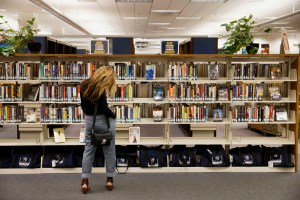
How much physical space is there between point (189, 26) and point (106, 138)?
1268 cm

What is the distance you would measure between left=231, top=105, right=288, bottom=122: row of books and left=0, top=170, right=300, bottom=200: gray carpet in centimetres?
82

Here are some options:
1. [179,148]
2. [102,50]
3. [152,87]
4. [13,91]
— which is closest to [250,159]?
[179,148]

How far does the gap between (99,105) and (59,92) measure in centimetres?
135

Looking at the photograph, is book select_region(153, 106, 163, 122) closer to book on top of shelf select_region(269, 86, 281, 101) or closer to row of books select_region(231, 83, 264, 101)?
row of books select_region(231, 83, 264, 101)

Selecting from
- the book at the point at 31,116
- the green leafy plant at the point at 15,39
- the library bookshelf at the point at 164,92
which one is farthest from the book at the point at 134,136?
the green leafy plant at the point at 15,39

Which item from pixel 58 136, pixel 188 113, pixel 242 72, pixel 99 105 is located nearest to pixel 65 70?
pixel 58 136

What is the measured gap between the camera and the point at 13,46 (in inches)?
203

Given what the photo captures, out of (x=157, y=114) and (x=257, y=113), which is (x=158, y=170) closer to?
(x=157, y=114)

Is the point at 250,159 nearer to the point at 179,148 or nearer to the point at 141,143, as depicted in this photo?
the point at 179,148

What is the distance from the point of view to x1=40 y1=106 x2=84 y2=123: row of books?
530 centimetres

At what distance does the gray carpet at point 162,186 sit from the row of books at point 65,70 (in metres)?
1.43

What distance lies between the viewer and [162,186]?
4668mm

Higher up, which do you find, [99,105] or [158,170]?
[99,105]

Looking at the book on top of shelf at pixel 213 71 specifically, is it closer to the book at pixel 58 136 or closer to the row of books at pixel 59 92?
the row of books at pixel 59 92
